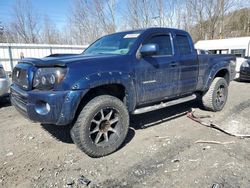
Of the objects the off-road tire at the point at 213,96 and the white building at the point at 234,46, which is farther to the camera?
the white building at the point at 234,46

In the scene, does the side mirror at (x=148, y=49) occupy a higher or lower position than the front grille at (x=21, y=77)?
higher

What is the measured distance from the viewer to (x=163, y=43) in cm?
447

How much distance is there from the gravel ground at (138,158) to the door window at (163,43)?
152 cm

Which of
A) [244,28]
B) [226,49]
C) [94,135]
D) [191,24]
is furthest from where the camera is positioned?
[244,28]

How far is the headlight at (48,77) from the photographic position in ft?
9.96

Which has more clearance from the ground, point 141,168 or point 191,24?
point 191,24

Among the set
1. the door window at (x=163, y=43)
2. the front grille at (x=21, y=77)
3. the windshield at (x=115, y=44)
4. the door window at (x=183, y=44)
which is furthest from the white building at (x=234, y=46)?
the front grille at (x=21, y=77)

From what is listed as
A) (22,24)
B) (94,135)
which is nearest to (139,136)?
(94,135)

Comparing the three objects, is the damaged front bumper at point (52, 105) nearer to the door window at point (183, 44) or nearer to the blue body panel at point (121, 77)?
the blue body panel at point (121, 77)

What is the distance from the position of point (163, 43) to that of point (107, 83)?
169 cm

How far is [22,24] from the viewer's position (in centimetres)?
2914

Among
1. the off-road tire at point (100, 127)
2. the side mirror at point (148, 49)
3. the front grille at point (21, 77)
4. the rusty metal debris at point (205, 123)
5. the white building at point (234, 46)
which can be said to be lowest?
the rusty metal debris at point (205, 123)

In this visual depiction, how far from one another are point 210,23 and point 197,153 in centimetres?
2885

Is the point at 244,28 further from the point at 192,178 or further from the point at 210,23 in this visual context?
the point at 192,178
